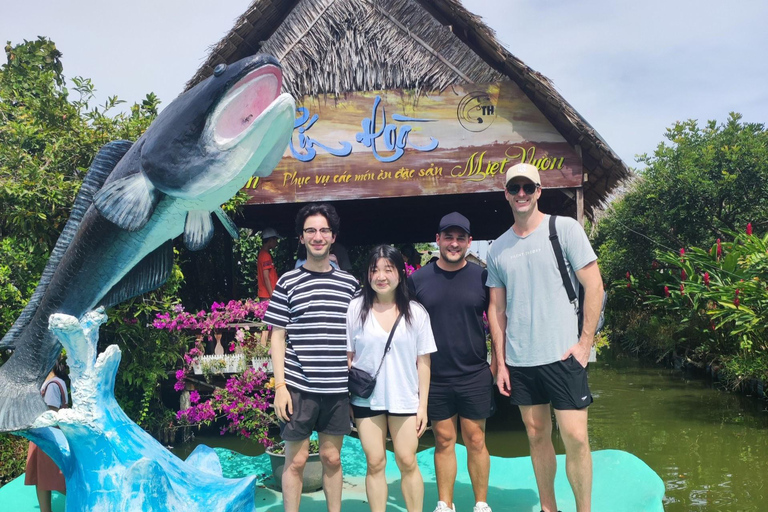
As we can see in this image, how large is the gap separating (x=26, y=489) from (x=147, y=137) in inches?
125

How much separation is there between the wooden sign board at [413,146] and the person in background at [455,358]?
3458 mm

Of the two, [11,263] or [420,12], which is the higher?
[420,12]

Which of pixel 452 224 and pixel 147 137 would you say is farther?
pixel 452 224

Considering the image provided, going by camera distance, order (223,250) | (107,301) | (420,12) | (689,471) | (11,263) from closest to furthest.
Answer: (107,301)
(11,263)
(689,471)
(420,12)
(223,250)

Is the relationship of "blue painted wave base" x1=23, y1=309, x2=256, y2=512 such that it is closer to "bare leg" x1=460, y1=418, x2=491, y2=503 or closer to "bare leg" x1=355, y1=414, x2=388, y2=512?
"bare leg" x1=355, y1=414, x2=388, y2=512

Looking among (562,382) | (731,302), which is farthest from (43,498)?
(731,302)

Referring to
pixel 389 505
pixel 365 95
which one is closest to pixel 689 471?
pixel 389 505

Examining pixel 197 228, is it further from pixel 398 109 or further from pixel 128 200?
pixel 398 109

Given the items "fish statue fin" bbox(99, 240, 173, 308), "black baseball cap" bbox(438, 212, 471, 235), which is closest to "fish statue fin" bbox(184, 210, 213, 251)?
"fish statue fin" bbox(99, 240, 173, 308)

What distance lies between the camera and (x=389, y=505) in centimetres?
391

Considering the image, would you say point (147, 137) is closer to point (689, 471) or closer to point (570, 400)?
point (570, 400)

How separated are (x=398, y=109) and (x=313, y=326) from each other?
421 cm

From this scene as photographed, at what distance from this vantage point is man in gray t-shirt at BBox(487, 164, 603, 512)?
301 centimetres

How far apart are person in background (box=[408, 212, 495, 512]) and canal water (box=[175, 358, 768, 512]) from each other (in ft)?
7.91
